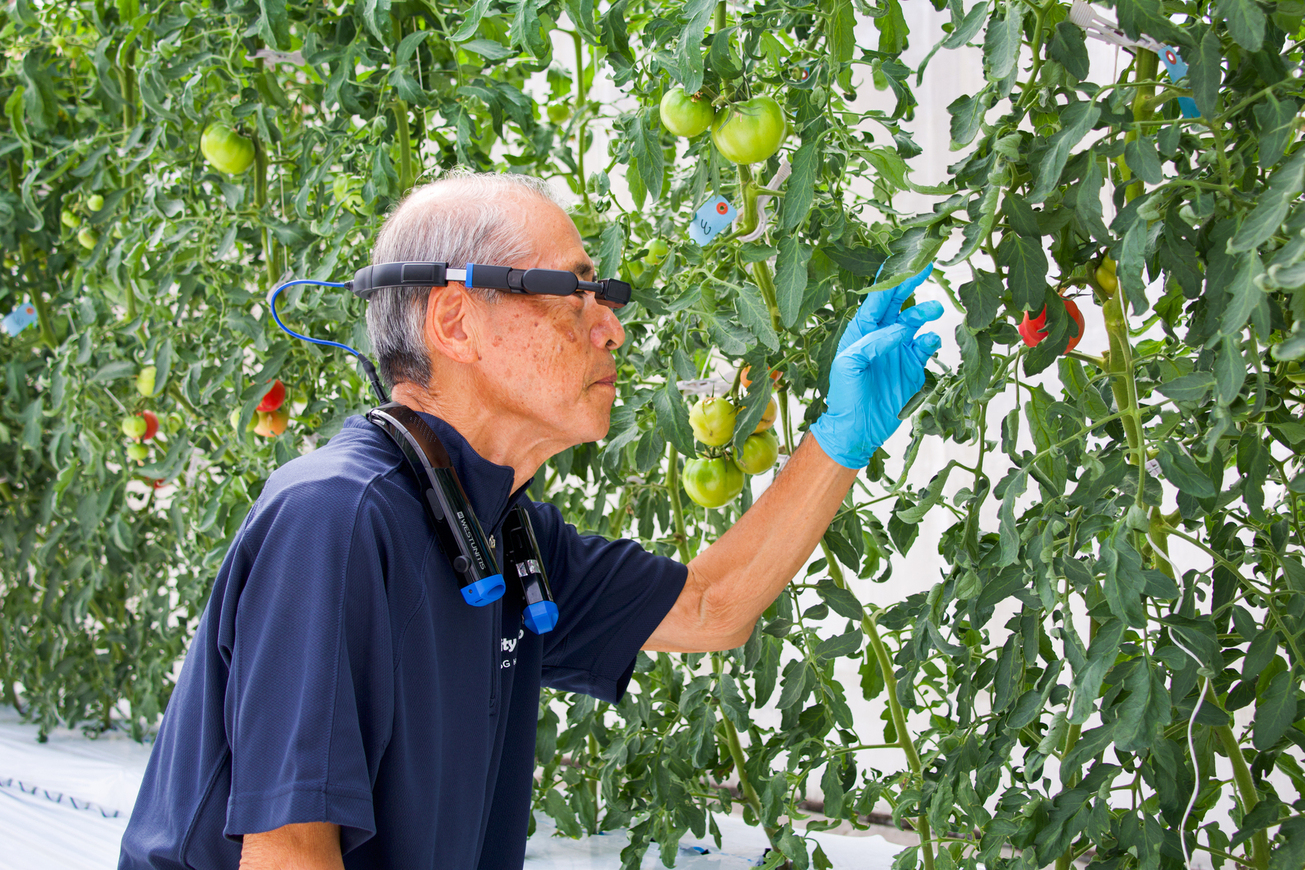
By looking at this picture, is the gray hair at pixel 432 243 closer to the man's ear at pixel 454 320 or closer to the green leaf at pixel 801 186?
the man's ear at pixel 454 320

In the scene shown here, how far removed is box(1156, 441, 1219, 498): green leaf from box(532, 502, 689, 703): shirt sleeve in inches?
23.3

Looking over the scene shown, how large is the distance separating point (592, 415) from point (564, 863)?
3.81ft

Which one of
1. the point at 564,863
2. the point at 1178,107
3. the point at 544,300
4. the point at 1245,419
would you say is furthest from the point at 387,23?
the point at 564,863

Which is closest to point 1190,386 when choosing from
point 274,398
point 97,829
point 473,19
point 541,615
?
point 541,615

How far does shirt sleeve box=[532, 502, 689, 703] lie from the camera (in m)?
1.28

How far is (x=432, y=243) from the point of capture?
110 cm

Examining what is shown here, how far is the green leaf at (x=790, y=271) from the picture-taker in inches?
A: 42.9

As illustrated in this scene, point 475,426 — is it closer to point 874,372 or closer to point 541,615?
point 541,615

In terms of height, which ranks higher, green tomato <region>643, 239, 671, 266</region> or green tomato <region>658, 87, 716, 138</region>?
green tomato <region>658, 87, 716, 138</region>

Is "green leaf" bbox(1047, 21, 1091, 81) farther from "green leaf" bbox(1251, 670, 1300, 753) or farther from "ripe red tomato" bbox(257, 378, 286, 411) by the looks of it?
"ripe red tomato" bbox(257, 378, 286, 411)

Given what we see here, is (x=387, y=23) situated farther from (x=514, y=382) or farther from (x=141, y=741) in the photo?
(x=141, y=741)

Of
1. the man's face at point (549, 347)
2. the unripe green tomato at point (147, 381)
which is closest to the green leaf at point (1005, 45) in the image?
the man's face at point (549, 347)

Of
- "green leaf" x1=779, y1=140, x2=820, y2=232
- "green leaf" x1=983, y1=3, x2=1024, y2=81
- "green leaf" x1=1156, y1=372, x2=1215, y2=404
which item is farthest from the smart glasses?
"green leaf" x1=1156, y1=372, x2=1215, y2=404

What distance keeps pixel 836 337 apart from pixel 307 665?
0.64 m
